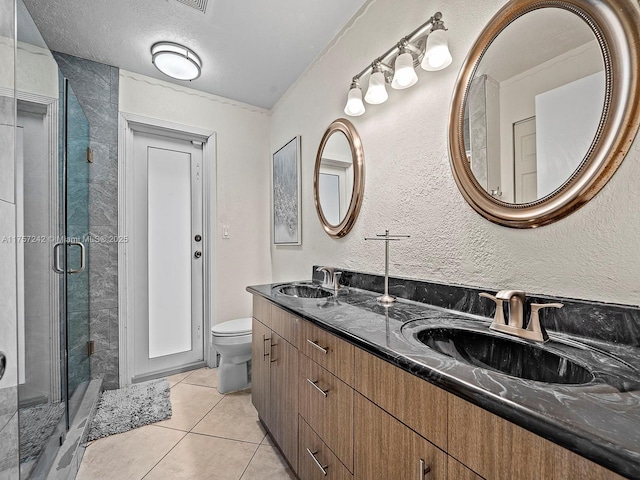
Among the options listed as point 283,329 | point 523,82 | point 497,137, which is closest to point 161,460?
point 283,329

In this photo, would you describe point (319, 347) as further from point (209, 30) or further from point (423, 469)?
point (209, 30)

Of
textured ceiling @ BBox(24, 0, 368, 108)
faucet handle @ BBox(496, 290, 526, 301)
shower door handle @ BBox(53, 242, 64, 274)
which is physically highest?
textured ceiling @ BBox(24, 0, 368, 108)

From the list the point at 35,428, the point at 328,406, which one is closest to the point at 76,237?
the point at 35,428

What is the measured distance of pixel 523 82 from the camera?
97cm

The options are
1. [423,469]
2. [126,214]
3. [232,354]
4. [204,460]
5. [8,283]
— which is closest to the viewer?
[423,469]

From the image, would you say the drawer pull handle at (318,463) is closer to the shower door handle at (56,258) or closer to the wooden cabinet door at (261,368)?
the wooden cabinet door at (261,368)

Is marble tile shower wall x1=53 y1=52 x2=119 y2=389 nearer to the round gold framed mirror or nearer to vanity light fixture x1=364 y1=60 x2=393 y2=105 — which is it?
the round gold framed mirror

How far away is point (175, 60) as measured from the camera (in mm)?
2033

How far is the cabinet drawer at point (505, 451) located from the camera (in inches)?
16.9

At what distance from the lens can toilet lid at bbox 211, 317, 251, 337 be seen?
2.12m

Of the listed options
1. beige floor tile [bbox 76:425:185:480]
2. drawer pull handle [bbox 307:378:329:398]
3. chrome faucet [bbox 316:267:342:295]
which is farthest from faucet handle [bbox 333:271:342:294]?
beige floor tile [bbox 76:425:185:480]

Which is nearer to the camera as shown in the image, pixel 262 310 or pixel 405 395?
pixel 405 395

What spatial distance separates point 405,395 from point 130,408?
2102 mm

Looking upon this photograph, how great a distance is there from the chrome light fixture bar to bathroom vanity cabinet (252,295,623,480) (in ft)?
3.81
